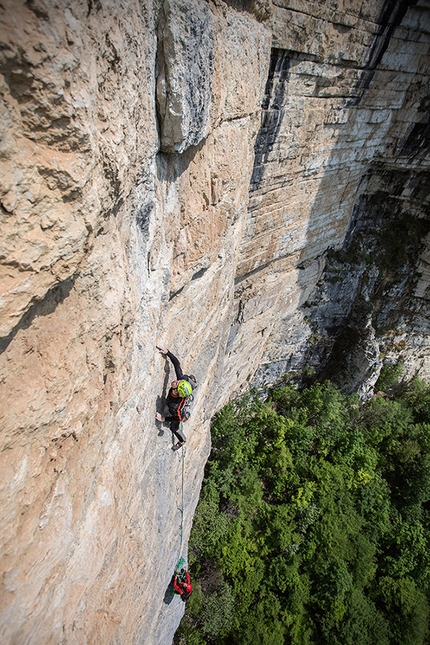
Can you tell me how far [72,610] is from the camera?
301cm

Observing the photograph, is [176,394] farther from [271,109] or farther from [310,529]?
[310,529]

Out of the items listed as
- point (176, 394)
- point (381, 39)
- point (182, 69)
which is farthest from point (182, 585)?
point (381, 39)

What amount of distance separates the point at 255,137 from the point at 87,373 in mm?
5309

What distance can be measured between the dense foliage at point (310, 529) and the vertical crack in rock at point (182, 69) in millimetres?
8954

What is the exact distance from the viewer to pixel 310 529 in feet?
36.5

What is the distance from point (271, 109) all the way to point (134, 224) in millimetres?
4875

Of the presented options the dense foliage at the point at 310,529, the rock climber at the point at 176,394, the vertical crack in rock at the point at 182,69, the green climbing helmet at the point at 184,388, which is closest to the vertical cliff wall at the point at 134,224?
the vertical crack in rock at the point at 182,69

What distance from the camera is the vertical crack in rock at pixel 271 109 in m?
6.17

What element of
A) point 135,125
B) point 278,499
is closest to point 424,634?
point 278,499

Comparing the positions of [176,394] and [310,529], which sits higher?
[176,394]

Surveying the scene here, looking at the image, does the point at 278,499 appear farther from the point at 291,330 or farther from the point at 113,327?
the point at 113,327

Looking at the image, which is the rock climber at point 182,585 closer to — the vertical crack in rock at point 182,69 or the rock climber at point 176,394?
the rock climber at point 176,394

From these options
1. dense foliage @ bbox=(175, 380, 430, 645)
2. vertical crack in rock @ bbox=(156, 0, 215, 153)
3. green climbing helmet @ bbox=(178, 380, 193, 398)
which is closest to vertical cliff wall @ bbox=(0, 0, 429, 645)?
vertical crack in rock @ bbox=(156, 0, 215, 153)

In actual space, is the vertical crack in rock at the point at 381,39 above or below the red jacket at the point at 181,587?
above
